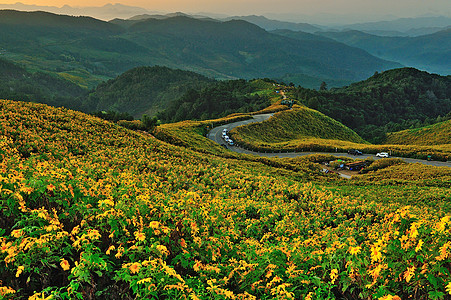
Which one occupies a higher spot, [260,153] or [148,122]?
[148,122]

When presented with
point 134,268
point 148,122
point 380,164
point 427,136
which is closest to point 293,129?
point 380,164

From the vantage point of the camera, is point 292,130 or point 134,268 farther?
point 292,130

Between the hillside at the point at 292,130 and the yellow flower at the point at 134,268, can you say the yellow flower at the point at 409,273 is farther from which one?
the hillside at the point at 292,130

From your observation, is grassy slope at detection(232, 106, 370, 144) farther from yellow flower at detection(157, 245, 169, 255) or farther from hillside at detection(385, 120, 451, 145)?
yellow flower at detection(157, 245, 169, 255)

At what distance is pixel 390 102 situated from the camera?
473ft

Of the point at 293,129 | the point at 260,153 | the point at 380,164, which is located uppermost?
the point at 293,129

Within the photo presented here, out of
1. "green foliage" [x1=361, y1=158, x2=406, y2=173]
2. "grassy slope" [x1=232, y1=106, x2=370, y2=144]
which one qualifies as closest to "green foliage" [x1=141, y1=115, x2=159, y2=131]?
"grassy slope" [x1=232, y1=106, x2=370, y2=144]

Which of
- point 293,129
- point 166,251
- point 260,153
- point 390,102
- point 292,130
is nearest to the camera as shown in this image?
point 166,251

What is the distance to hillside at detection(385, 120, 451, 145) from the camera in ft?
221

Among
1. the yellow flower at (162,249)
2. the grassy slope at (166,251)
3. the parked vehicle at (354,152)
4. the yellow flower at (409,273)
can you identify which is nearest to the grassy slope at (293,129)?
the parked vehicle at (354,152)

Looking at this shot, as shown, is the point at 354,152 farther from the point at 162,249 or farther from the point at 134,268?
the point at 134,268

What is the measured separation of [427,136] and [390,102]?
80638 mm

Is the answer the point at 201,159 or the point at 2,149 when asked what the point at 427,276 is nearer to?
the point at 2,149

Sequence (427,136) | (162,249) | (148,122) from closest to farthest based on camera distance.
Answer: (162,249), (148,122), (427,136)
